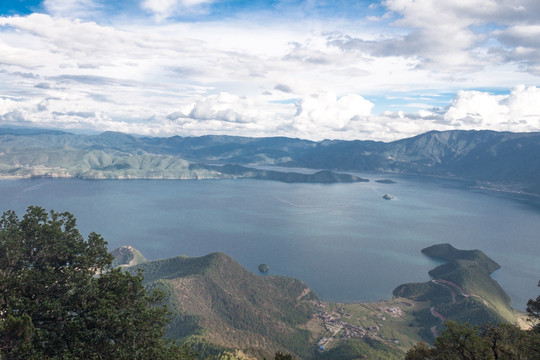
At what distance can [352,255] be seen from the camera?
6673 inches

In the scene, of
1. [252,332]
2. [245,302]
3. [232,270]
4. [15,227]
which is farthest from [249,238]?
[15,227]

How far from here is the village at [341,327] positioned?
304ft

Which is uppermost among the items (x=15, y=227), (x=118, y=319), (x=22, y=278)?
(x=15, y=227)

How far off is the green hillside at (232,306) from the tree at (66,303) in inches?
2023

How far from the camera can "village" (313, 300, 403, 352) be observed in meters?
92.6

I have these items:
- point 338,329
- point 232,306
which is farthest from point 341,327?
point 232,306

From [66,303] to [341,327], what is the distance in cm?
8956

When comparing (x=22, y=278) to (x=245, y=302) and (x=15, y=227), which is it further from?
(x=245, y=302)

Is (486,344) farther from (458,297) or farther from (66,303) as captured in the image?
(458,297)

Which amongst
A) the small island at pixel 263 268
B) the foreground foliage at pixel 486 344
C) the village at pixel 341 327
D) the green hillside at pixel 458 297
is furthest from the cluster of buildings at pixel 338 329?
the foreground foliage at pixel 486 344

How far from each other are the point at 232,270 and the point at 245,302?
17.8m

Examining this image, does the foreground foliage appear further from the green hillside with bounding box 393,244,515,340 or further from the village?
the green hillside with bounding box 393,244,515,340

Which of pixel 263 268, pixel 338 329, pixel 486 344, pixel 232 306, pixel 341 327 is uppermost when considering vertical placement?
pixel 486 344

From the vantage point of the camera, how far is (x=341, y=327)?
3905 inches
